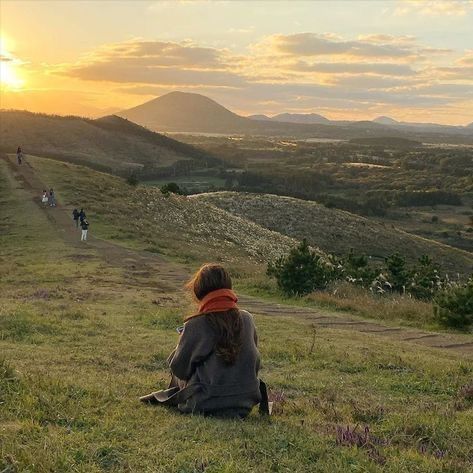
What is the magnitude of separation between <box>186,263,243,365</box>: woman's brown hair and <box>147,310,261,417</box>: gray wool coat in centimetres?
9

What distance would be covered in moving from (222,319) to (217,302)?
19cm

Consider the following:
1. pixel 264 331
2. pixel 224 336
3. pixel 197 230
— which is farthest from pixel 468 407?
pixel 197 230

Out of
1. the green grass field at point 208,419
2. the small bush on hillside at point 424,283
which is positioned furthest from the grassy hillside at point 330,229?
the green grass field at point 208,419

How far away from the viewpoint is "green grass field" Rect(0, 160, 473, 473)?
5129mm

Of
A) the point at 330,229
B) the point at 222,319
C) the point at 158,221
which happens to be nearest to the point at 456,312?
the point at 222,319

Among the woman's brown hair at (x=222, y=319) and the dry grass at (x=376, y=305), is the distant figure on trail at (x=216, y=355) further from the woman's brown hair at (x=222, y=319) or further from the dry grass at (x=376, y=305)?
the dry grass at (x=376, y=305)

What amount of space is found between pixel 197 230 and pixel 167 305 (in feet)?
82.5

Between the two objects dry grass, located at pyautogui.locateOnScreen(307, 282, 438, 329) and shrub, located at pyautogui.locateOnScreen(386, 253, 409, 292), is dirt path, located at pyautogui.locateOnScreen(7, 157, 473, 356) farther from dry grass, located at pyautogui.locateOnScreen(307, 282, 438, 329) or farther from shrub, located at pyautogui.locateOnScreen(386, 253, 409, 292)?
shrub, located at pyautogui.locateOnScreen(386, 253, 409, 292)

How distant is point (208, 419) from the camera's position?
6.13 metres

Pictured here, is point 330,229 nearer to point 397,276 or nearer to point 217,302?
point 397,276

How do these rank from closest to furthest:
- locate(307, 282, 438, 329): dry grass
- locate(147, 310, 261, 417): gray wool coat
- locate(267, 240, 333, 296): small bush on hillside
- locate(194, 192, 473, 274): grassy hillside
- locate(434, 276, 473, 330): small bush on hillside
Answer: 1. locate(147, 310, 261, 417): gray wool coat
2. locate(434, 276, 473, 330): small bush on hillside
3. locate(307, 282, 438, 329): dry grass
4. locate(267, 240, 333, 296): small bush on hillside
5. locate(194, 192, 473, 274): grassy hillside

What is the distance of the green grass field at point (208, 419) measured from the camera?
5.13 metres

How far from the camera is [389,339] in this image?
1555cm

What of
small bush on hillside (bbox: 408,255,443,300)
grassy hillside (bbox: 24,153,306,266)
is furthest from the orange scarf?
grassy hillside (bbox: 24,153,306,266)
